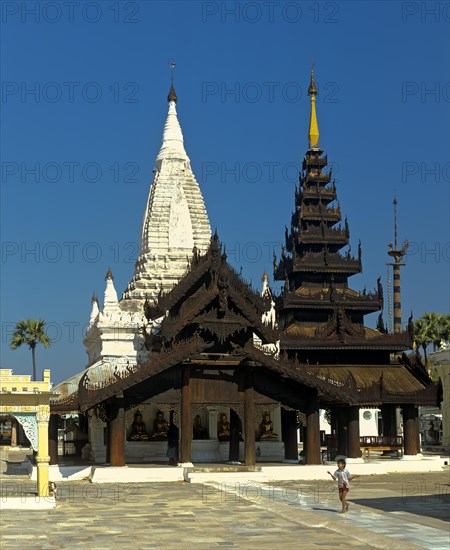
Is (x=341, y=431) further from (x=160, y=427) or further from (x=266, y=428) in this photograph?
(x=160, y=427)

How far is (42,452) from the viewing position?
2634 cm

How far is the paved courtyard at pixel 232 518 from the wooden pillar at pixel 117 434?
181 centimetres

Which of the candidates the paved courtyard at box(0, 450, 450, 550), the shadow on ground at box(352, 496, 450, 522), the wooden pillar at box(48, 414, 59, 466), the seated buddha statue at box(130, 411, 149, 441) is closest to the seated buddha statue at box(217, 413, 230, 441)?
the seated buddha statue at box(130, 411, 149, 441)

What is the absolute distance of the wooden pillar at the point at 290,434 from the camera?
38781 millimetres

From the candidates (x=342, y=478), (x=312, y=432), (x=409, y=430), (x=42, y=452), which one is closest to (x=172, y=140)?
(x=409, y=430)

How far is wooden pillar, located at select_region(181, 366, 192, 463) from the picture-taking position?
3453 centimetres

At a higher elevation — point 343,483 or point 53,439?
point 53,439

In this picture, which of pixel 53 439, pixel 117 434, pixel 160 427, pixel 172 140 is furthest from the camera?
pixel 172 140

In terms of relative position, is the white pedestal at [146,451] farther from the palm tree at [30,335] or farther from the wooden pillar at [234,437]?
the palm tree at [30,335]

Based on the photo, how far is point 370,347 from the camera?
48.7 m

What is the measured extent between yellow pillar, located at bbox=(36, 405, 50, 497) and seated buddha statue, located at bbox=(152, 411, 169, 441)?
13.0 metres

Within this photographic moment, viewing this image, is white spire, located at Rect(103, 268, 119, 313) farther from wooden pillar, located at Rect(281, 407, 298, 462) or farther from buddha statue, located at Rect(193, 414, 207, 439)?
wooden pillar, located at Rect(281, 407, 298, 462)

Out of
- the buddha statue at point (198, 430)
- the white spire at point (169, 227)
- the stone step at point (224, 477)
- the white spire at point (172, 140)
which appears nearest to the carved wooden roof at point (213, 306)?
the buddha statue at point (198, 430)

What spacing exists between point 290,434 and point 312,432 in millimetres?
3283
